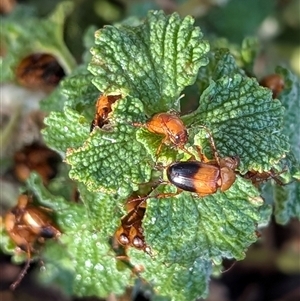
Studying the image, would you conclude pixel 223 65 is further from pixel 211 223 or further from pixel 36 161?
pixel 36 161

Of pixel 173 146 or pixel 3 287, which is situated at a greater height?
pixel 173 146

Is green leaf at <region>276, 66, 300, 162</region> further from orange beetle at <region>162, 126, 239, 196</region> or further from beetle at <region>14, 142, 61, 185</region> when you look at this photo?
beetle at <region>14, 142, 61, 185</region>

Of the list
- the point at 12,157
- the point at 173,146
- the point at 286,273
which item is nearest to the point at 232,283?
the point at 286,273

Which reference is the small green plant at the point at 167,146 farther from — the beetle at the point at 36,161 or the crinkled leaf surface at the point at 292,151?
the beetle at the point at 36,161

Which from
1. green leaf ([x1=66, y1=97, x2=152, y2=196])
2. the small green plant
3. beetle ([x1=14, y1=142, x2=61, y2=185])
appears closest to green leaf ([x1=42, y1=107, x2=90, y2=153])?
the small green plant

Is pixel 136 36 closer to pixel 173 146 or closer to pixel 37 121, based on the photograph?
pixel 173 146

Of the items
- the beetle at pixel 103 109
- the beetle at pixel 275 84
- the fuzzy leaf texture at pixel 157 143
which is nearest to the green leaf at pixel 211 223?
the fuzzy leaf texture at pixel 157 143
